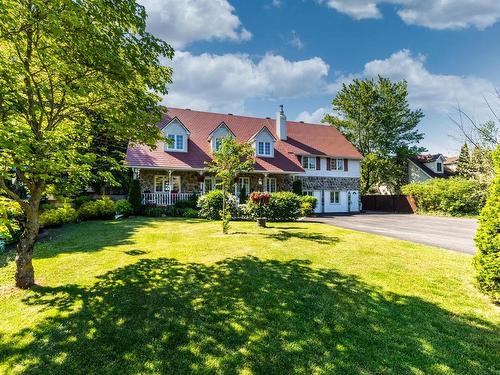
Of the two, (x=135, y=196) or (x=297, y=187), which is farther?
(x=297, y=187)

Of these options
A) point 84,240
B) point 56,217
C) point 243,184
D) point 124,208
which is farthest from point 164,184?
point 84,240

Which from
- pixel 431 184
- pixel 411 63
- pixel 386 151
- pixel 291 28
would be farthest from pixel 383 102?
pixel 291 28

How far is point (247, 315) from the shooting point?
15.8 ft

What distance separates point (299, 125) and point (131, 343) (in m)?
30.2

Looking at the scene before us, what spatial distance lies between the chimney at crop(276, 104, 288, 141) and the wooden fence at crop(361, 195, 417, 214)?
1605 centimetres

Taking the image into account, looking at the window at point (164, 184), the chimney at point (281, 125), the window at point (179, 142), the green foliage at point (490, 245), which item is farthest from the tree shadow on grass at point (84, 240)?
the chimney at point (281, 125)

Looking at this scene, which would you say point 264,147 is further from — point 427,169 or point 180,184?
point 427,169

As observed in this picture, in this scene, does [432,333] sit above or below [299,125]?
below

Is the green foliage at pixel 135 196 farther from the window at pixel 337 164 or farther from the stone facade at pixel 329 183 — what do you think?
the window at pixel 337 164

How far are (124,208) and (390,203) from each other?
3026 centimetres

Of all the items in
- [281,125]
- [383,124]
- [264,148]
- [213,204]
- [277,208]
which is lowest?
[277,208]

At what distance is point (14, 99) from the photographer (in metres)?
4.97

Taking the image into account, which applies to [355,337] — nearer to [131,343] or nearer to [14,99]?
[131,343]

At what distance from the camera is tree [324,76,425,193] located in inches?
1604
